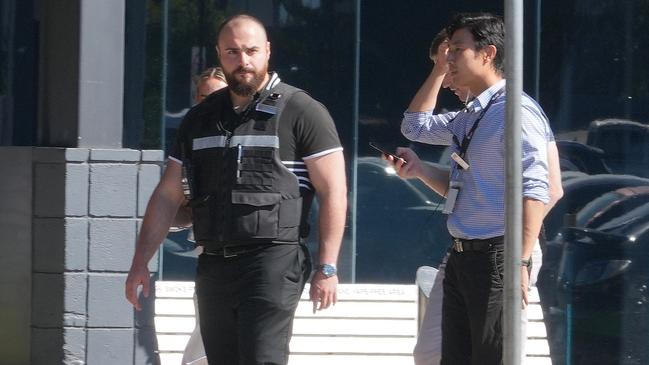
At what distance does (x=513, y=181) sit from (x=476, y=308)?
1.00m

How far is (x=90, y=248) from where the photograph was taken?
→ 5.94m

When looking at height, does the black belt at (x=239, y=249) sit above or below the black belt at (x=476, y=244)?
below

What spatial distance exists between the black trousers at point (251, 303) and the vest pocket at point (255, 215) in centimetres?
8

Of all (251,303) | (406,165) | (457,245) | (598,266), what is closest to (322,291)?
(251,303)

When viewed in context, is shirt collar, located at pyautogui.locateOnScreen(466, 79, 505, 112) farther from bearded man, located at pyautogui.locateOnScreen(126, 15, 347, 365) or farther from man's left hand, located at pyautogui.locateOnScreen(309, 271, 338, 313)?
man's left hand, located at pyautogui.locateOnScreen(309, 271, 338, 313)

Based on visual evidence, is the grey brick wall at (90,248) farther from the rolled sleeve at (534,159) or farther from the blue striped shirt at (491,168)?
the rolled sleeve at (534,159)

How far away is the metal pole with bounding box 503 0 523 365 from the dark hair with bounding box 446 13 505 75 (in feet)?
3.38

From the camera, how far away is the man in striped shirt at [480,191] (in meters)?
4.43

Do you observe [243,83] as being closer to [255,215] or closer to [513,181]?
[255,215]

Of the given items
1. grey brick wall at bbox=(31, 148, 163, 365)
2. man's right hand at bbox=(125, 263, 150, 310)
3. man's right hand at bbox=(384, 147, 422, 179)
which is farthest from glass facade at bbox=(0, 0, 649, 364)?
man's right hand at bbox=(125, 263, 150, 310)

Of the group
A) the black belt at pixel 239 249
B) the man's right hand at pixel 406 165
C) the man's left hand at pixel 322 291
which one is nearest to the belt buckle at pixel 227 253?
the black belt at pixel 239 249

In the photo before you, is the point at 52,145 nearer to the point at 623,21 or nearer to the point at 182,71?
the point at 182,71

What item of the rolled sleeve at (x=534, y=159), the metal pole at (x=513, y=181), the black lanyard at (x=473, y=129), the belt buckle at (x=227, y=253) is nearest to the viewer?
the metal pole at (x=513, y=181)

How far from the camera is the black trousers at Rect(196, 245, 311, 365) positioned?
14.5 feet
